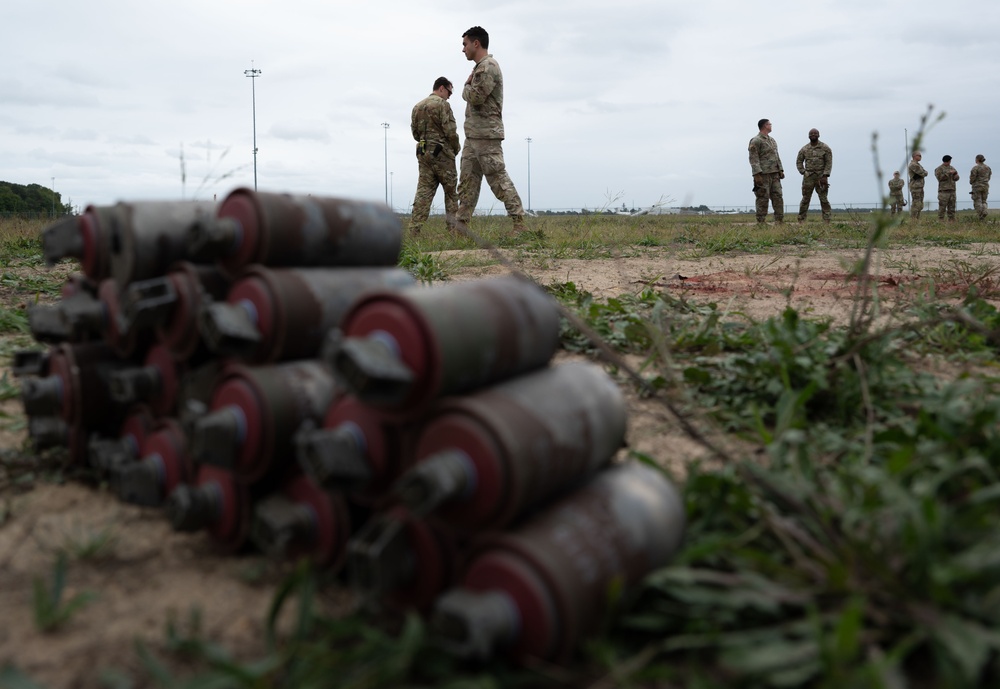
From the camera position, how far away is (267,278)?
5.64 feet

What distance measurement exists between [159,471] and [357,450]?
30.9 inches

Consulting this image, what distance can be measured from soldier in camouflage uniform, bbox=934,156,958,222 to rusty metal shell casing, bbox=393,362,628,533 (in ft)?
76.3

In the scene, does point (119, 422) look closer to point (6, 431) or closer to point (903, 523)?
point (6, 431)

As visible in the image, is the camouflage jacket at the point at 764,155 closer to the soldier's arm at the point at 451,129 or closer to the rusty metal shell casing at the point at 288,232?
the soldier's arm at the point at 451,129

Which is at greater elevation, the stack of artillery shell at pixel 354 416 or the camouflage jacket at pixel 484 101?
the camouflage jacket at pixel 484 101

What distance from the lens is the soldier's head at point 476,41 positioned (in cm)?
947

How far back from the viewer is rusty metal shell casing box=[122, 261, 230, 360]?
1785 mm

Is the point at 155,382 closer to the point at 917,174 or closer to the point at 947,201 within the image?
the point at 947,201

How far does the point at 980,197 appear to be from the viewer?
21156 millimetres

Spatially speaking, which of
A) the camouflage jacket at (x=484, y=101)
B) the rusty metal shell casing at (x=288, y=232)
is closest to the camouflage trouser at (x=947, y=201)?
the camouflage jacket at (x=484, y=101)

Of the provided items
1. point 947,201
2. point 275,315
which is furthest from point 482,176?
point 947,201

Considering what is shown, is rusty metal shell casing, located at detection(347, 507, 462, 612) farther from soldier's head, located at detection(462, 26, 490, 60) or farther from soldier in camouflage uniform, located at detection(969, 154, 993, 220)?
soldier in camouflage uniform, located at detection(969, 154, 993, 220)

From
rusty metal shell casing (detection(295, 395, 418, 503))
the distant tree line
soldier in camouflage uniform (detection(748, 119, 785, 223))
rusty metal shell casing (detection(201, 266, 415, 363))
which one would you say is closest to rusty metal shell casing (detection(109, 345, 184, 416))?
rusty metal shell casing (detection(201, 266, 415, 363))

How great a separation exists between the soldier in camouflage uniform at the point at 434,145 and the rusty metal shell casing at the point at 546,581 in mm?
8666
